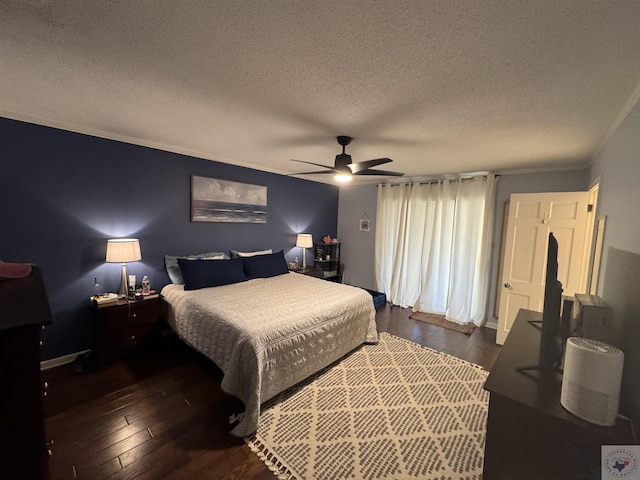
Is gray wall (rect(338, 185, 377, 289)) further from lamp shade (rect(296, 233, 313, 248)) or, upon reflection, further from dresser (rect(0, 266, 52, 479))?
dresser (rect(0, 266, 52, 479))

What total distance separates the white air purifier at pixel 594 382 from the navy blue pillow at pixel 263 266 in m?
3.19

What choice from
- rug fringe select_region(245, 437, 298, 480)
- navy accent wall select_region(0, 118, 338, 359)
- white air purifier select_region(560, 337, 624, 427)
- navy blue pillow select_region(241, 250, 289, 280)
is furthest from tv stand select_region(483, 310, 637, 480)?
navy accent wall select_region(0, 118, 338, 359)

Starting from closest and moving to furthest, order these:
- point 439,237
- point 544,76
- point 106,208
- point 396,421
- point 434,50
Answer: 1. point 434,50
2. point 544,76
3. point 396,421
4. point 106,208
5. point 439,237

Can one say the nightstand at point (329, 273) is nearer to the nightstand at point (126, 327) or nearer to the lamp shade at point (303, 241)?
the lamp shade at point (303, 241)

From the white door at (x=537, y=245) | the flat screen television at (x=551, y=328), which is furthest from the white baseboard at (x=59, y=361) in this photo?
the white door at (x=537, y=245)

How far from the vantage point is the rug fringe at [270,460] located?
158 cm

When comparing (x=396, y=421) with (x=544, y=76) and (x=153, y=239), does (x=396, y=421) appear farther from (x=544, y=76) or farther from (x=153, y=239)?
(x=153, y=239)

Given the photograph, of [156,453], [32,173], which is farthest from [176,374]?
[32,173]

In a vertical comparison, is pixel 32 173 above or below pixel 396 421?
above

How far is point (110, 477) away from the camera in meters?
1.51

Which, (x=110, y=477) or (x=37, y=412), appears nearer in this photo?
(x=37, y=412)

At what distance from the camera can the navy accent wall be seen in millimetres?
2332

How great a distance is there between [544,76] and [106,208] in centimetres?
380

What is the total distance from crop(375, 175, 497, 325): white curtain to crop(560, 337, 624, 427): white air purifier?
A: 3.11 meters
